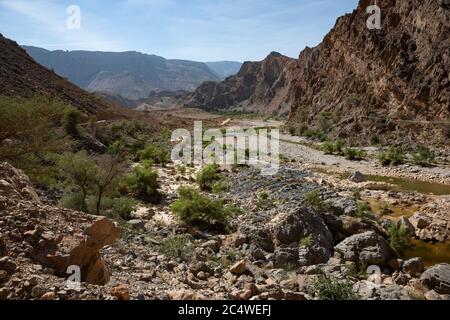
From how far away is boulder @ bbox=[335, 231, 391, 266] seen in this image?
1069 cm

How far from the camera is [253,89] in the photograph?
131 metres

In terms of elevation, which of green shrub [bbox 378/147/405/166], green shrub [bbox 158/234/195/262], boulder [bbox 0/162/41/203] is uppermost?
boulder [bbox 0/162/41/203]

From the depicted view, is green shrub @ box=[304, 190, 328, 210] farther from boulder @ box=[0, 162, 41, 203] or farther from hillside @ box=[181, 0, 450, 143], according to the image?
hillside @ box=[181, 0, 450, 143]

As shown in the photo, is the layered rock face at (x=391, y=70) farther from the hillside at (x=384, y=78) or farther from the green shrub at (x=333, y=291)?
the green shrub at (x=333, y=291)

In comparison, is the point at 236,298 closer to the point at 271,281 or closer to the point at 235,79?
the point at 271,281

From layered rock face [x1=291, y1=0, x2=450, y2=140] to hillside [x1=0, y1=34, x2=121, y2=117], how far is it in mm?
27637

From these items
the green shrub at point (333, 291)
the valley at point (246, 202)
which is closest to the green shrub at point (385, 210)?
the valley at point (246, 202)

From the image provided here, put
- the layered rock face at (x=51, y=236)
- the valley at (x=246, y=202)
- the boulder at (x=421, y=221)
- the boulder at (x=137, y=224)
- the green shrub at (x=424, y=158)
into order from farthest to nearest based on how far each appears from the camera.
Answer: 1. the green shrub at (x=424, y=158)
2. the boulder at (x=421, y=221)
3. the boulder at (x=137, y=224)
4. the valley at (x=246, y=202)
5. the layered rock face at (x=51, y=236)

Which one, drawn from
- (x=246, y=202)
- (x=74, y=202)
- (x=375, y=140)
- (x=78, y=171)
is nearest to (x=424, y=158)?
(x=375, y=140)

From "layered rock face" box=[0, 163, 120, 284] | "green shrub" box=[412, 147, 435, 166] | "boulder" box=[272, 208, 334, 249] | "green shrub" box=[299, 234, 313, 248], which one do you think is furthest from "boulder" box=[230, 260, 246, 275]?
"green shrub" box=[412, 147, 435, 166]

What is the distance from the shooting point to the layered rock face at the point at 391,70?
37.2 metres

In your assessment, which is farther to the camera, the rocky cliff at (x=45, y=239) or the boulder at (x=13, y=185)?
the boulder at (x=13, y=185)

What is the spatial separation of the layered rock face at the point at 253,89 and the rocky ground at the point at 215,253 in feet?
276

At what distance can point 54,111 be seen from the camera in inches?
513
